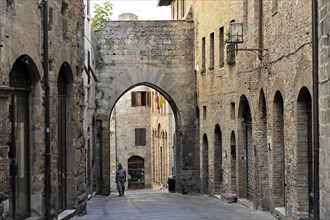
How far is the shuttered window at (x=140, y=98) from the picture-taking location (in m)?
52.2

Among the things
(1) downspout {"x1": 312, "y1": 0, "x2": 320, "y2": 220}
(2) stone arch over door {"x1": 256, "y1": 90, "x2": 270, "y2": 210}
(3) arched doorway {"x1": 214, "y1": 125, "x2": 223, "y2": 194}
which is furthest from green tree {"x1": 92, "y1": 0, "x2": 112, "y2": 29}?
(1) downspout {"x1": 312, "y1": 0, "x2": 320, "y2": 220}

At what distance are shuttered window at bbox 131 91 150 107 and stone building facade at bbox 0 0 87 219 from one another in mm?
36312

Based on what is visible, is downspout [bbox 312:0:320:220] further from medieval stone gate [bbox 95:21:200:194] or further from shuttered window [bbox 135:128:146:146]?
shuttered window [bbox 135:128:146:146]

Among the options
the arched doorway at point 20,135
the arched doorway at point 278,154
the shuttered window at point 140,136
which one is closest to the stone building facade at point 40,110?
the arched doorway at point 20,135

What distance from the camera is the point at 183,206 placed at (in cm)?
Answer: 1947

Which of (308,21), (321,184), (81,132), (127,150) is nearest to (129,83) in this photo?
(81,132)

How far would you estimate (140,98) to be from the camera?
5228 cm

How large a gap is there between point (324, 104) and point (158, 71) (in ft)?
61.3

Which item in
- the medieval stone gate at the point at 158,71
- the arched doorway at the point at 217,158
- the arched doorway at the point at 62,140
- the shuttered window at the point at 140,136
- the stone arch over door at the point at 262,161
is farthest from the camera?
the shuttered window at the point at 140,136

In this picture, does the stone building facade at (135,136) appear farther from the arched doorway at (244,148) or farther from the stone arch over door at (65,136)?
the stone arch over door at (65,136)

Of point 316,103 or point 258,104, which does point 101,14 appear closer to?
point 258,104

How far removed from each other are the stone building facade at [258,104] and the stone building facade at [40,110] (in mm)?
4289

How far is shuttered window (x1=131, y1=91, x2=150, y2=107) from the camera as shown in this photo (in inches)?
Result: 2056

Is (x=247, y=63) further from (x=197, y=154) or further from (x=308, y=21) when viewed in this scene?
(x=197, y=154)
